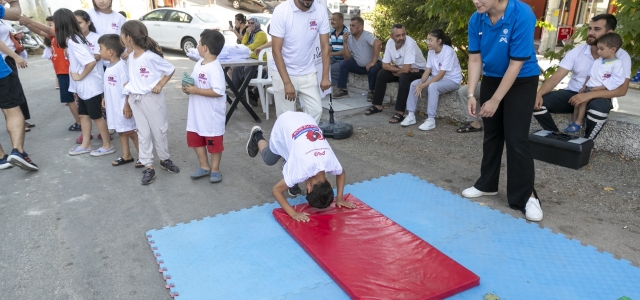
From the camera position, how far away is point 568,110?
5027mm

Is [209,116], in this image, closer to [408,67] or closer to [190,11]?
[408,67]

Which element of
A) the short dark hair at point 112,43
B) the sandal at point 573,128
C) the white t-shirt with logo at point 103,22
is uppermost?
the white t-shirt with logo at point 103,22

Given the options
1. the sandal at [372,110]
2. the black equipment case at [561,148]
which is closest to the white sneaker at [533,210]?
the black equipment case at [561,148]

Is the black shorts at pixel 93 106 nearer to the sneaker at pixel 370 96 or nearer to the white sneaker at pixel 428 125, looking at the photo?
the white sneaker at pixel 428 125

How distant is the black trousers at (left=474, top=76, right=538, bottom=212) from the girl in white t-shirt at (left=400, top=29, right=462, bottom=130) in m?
2.22

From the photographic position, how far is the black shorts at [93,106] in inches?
189

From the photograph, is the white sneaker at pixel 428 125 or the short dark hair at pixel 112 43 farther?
the white sneaker at pixel 428 125

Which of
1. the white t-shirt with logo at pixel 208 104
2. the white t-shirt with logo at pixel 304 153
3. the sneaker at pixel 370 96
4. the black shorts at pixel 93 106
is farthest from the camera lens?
the sneaker at pixel 370 96

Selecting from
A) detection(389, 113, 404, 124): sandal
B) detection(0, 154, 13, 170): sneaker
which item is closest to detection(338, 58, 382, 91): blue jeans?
detection(389, 113, 404, 124): sandal

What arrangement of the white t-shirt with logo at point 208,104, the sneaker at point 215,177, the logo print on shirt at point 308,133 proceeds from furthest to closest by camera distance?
1. the sneaker at point 215,177
2. the white t-shirt with logo at point 208,104
3. the logo print on shirt at point 308,133

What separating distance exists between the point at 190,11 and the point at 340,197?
12.1m

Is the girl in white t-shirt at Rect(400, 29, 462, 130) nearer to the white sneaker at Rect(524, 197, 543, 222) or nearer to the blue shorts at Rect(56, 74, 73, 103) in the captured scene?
the white sneaker at Rect(524, 197, 543, 222)

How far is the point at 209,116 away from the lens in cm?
410

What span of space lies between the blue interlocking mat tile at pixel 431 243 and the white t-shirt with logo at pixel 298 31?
1453mm
